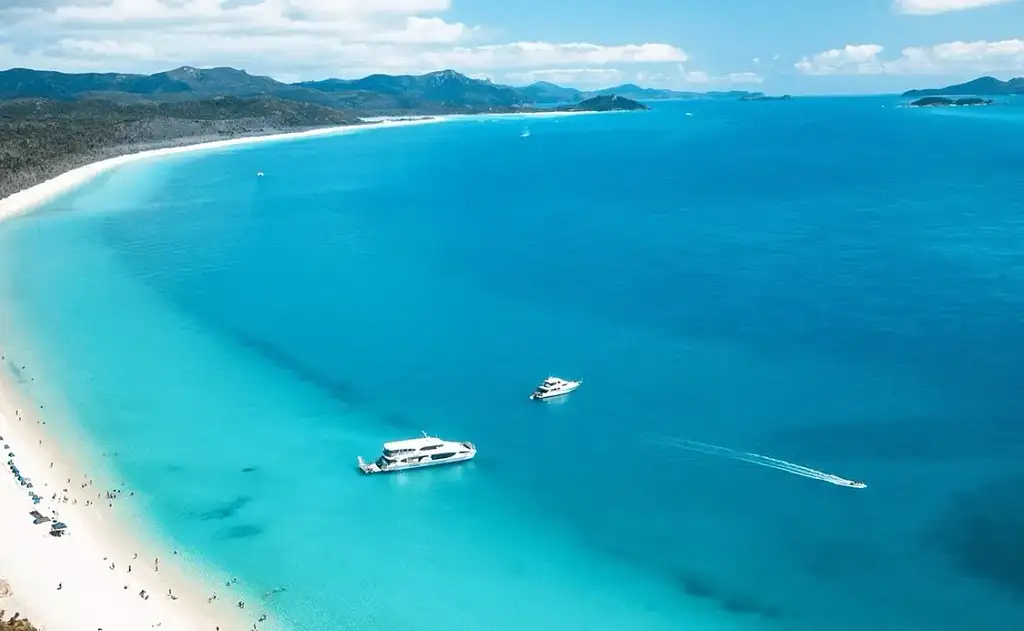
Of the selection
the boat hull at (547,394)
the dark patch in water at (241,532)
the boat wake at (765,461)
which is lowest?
the dark patch in water at (241,532)

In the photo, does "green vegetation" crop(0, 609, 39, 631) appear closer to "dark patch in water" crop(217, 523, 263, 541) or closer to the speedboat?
"dark patch in water" crop(217, 523, 263, 541)

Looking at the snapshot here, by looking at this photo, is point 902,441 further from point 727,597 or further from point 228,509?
point 228,509

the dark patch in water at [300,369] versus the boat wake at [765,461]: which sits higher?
the dark patch in water at [300,369]

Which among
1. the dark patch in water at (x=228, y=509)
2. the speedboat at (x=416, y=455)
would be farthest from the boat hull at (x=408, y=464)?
the dark patch in water at (x=228, y=509)

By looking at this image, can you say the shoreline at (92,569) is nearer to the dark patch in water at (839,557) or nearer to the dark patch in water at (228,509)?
the dark patch in water at (228,509)

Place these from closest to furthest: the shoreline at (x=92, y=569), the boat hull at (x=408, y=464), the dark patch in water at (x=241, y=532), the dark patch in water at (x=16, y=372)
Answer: the shoreline at (x=92, y=569) < the dark patch in water at (x=241, y=532) < the boat hull at (x=408, y=464) < the dark patch in water at (x=16, y=372)

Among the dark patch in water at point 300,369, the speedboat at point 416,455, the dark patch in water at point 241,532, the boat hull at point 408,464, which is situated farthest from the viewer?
the dark patch in water at point 300,369

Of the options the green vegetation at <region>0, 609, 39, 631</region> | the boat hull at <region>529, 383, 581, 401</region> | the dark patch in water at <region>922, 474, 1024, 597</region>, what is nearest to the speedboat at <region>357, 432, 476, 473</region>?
the boat hull at <region>529, 383, 581, 401</region>

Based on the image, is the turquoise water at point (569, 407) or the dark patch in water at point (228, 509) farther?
the dark patch in water at point (228, 509)
